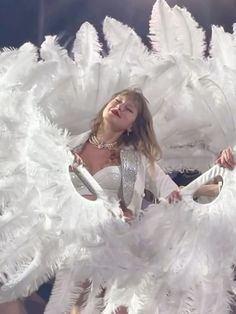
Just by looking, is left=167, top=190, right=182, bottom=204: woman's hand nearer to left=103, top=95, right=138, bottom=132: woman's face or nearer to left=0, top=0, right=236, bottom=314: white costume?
left=0, top=0, right=236, bottom=314: white costume

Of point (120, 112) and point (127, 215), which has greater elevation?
point (120, 112)

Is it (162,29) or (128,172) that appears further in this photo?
(162,29)

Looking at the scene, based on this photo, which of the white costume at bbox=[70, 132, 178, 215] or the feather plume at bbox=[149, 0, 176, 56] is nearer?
the white costume at bbox=[70, 132, 178, 215]

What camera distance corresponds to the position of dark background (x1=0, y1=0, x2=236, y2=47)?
1.63 meters

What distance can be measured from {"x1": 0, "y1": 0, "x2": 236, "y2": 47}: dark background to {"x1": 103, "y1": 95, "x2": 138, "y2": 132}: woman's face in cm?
45

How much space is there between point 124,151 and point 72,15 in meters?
0.55

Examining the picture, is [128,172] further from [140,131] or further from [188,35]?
[188,35]

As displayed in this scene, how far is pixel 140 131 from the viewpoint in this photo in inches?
48.9

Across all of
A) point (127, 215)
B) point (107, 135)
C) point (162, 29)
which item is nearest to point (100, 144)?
point (107, 135)

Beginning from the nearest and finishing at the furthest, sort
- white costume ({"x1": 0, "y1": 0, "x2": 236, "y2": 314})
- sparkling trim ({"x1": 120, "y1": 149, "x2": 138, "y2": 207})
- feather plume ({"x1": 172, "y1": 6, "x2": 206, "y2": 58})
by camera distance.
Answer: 1. white costume ({"x1": 0, "y1": 0, "x2": 236, "y2": 314})
2. sparkling trim ({"x1": 120, "y1": 149, "x2": 138, "y2": 207})
3. feather plume ({"x1": 172, "y1": 6, "x2": 206, "y2": 58})

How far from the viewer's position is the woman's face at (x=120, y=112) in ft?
3.97

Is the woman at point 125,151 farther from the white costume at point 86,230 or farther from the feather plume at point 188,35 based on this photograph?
the feather plume at point 188,35

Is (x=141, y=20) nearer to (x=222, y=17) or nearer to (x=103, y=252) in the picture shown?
(x=222, y=17)

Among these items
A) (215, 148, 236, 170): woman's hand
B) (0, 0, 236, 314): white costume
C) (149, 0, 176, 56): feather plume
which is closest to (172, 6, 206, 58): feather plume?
(149, 0, 176, 56): feather plume
